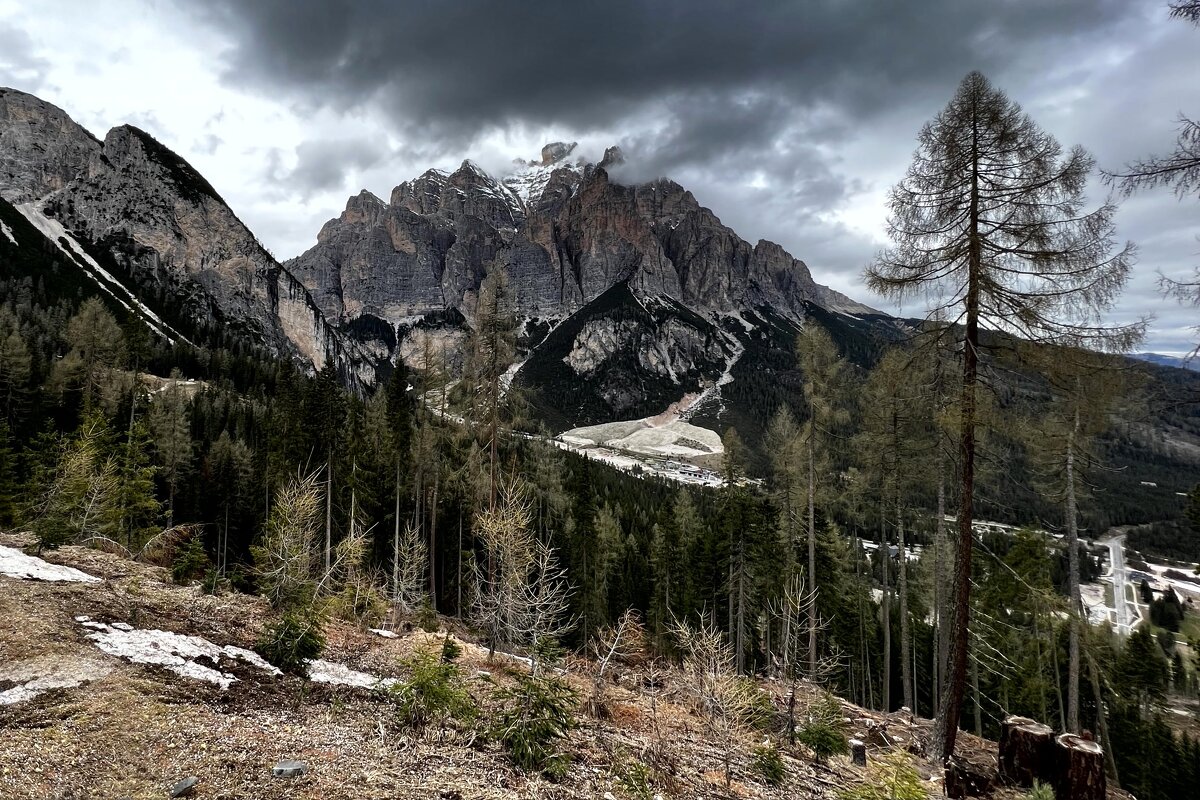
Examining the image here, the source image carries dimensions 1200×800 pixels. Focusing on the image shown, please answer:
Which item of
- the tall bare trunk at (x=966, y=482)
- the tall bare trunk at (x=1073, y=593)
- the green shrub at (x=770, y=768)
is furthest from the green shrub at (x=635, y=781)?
the tall bare trunk at (x=1073, y=593)

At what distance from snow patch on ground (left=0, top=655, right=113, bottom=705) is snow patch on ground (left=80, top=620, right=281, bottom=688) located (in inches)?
23.6

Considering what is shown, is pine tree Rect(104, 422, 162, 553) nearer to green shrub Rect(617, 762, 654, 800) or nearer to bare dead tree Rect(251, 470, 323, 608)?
bare dead tree Rect(251, 470, 323, 608)

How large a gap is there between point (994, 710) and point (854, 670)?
330 inches

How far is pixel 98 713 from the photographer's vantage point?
586cm

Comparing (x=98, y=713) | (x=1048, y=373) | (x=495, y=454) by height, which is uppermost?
(x=1048, y=373)

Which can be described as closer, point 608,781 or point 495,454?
point 608,781

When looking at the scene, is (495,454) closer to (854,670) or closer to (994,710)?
(854,670)

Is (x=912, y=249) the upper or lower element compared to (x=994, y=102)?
lower

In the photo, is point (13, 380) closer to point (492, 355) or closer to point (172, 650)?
point (492, 355)

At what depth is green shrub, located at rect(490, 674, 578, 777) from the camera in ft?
21.7

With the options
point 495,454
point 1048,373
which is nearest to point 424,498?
point 495,454

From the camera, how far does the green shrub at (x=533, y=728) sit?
6.60 m

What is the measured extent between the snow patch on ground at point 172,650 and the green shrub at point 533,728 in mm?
4295

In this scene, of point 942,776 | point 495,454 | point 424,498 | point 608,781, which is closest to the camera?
point 608,781
